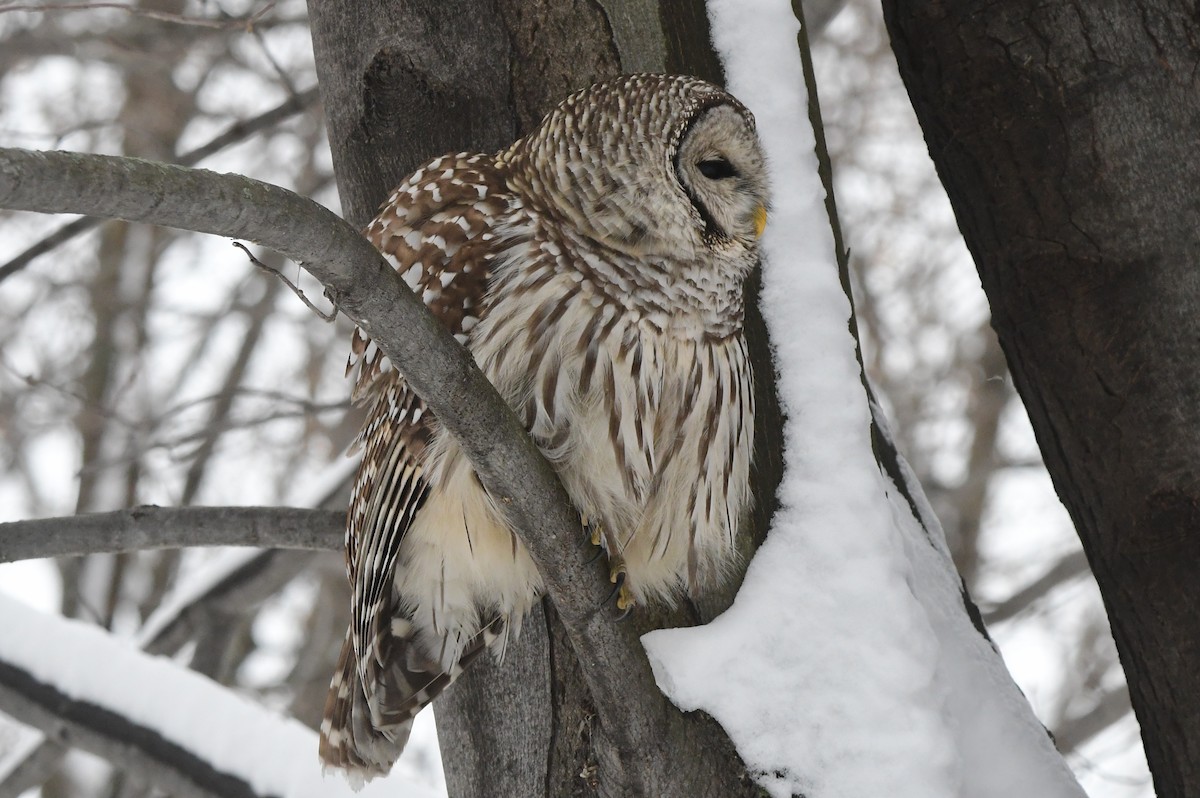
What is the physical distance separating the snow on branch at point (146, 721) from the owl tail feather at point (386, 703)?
2.16ft

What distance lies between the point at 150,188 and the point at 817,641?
5.17 feet

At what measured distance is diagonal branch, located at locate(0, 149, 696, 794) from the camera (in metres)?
1.38

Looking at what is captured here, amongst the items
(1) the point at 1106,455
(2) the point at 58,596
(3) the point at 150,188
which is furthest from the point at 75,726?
(2) the point at 58,596

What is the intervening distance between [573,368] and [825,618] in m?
0.73

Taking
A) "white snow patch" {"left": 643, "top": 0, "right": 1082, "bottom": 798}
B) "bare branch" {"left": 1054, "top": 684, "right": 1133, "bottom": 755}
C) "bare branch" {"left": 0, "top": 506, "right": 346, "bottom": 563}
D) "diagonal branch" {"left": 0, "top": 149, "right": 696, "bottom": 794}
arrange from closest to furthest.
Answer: "diagonal branch" {"left": 0, "top": 149, "right": 696, "bottom": 794}, "white snow patch" {"left": 643, "top": 0, "right": 1082, "bottom": 798}, "bare branch" {"left": 0, "top": 506, "right": 346, "bottom": 563}, "bare branch" {"left": 1054, "top": 684, "right": 1133, "bottom": 755}

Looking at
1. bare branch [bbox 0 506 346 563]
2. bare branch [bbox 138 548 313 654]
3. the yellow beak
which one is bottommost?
bare branch [bbox 0 506 346 563]

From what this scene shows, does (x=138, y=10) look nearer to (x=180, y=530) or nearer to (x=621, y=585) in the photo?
(x=180, y=530)

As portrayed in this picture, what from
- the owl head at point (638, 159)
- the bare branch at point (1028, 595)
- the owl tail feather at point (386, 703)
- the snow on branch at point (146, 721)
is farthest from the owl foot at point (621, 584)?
the bare branch at point (1028, 595)

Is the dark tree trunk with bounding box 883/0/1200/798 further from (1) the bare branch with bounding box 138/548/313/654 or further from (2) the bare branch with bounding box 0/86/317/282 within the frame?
(1) the bare branch with bounding box 138/548/313/654

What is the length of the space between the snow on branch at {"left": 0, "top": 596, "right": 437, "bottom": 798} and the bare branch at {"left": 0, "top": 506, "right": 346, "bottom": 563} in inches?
21.5

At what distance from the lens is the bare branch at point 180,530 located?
2906 mm

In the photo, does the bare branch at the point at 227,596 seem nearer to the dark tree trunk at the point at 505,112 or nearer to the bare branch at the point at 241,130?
the bare branch at the point at 241,130

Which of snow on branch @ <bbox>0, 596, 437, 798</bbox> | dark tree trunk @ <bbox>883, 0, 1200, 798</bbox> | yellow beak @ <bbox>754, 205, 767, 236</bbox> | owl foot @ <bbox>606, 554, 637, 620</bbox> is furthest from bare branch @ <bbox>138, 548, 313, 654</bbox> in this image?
dark tree trunk @ <bbox>883, 0, 1200, 798</bbox>

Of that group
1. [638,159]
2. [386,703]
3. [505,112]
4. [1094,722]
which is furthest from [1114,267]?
[1094,722]
